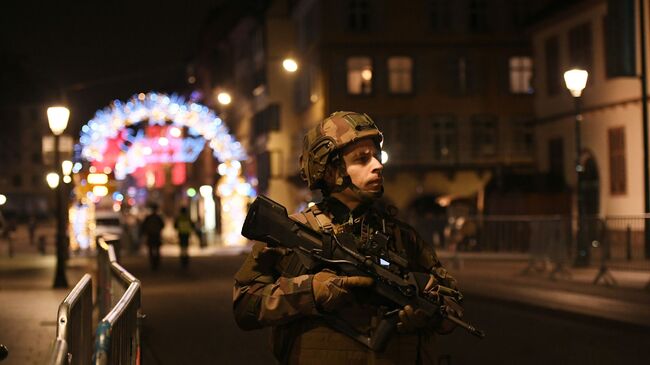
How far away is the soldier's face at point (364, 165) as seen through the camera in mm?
5363

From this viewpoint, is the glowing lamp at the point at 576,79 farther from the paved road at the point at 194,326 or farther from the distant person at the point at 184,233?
the distant person at the point at 184,233

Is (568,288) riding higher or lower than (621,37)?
lower

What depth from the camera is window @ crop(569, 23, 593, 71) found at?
136 ft

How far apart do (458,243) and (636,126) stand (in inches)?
293

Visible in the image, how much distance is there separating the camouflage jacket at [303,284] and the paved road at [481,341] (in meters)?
5.51

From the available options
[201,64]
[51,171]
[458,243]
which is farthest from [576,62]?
[201,64]

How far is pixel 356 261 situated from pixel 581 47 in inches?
1494

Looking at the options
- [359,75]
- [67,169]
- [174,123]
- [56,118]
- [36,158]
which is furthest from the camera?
[36,158]

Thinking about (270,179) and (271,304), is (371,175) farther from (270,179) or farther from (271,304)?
(270,179)

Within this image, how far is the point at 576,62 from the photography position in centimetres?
4241

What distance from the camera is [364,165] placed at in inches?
213

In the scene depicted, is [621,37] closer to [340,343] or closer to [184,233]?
[184,233]

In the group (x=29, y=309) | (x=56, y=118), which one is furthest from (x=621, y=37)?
(x=29, y=309)

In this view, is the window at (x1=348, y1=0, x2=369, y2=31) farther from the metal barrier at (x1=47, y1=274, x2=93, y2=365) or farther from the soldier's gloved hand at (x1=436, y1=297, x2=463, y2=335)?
the soldier's gloved hand at (x1=436, y1=297, x2=463, y2=335)
